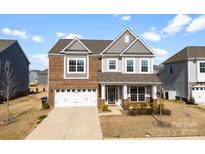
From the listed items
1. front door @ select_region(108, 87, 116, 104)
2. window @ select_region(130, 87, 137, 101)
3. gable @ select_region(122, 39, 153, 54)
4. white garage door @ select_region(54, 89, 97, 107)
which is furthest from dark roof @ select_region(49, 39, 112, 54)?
window @ select_region(130, 87, 137, 101)

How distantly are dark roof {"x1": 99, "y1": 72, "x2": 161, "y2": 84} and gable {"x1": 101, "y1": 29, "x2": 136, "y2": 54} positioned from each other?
2.79 meters

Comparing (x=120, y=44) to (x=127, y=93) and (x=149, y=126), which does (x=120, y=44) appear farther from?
(x=149, y=126)

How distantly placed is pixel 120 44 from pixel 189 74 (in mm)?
10701

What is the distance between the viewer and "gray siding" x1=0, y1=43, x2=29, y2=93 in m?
35.6

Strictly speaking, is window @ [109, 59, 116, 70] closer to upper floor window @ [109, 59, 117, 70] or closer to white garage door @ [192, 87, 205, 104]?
upper floor window @ [109, 59, 117, 70]

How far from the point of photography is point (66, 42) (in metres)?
29.2

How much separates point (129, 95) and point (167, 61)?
14.6m

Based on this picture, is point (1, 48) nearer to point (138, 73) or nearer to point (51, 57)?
point (51, 57)

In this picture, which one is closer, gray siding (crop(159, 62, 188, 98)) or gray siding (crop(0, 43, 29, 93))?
gray siding (crop(159, 62, 188, 98))

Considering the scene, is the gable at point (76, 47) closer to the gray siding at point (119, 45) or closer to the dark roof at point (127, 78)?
the gray siding at point (119, 45)

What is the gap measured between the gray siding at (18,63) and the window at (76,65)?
12840 millimetres

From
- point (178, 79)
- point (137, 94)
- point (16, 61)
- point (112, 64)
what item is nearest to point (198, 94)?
point (178, 79)

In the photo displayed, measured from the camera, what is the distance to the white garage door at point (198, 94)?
30.0 m

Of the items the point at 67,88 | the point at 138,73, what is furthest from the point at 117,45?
the point at 67,88
